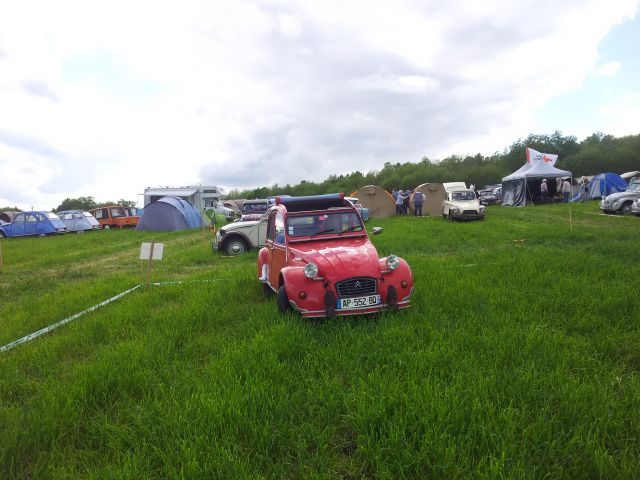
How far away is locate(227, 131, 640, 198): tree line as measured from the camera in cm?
5212

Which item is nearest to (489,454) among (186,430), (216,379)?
(186,430)

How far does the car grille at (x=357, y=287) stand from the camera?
4719mm

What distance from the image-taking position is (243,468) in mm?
2281

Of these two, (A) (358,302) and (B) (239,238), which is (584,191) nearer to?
(B) (239,238)

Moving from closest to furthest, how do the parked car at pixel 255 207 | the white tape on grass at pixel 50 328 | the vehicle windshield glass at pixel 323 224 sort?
the white tape on grass at pixel 50 328 < the vehicle windshield glass at pixel 323 224 < the parked car at pixel 255 207

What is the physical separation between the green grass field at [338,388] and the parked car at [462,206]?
13280 mm

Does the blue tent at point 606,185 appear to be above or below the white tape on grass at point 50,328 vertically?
above

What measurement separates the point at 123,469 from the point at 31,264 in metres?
12.0

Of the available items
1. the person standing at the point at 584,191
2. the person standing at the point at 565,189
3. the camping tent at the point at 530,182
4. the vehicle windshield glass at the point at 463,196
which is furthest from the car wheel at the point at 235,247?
the person standing at the point at 584,191

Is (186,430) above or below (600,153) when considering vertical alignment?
below

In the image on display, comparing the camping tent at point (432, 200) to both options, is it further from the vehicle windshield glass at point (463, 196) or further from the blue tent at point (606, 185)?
the blue tent at point (606, 185)

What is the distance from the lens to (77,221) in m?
26.2

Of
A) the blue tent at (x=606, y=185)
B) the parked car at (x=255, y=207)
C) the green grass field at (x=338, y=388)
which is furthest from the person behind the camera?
the blue tent at (x=606, y=185)

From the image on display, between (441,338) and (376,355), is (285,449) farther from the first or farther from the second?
(441,338)
